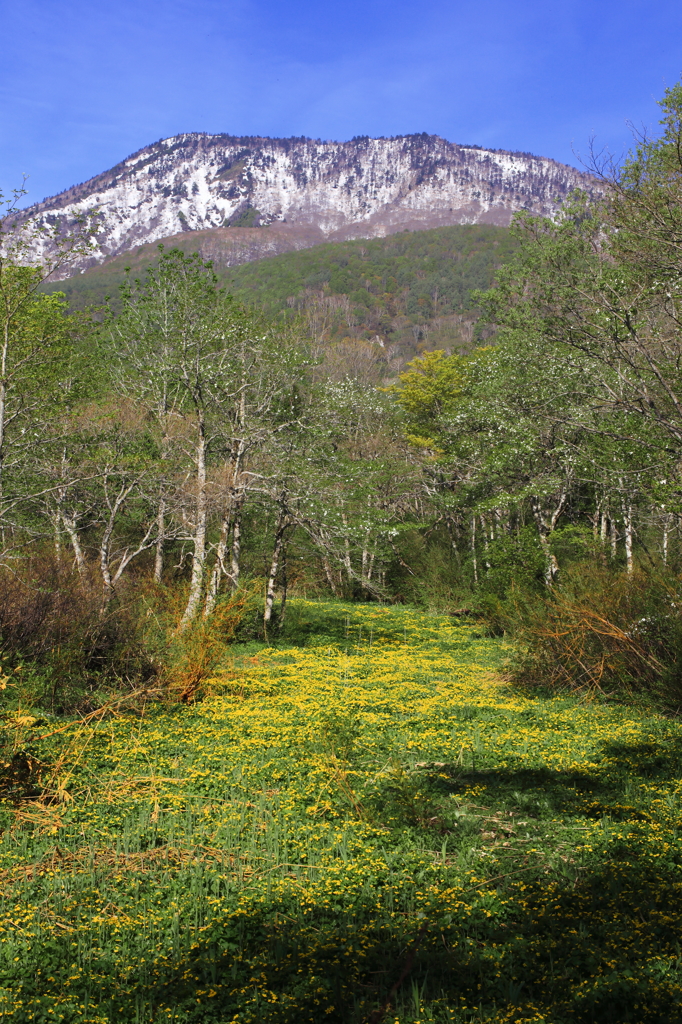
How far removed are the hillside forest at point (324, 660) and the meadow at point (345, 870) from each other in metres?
0.03

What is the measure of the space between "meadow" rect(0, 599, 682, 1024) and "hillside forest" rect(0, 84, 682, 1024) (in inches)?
1.3

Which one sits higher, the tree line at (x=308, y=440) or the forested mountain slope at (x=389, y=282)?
the forested mountain slope at (x=389, y=282)

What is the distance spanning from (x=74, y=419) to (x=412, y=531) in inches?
692

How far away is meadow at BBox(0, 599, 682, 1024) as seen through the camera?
379cm

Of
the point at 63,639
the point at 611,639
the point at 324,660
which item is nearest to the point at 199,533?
the point at 324,660

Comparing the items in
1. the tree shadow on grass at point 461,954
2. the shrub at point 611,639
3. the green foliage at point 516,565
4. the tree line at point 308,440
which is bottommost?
the tree shadow on grass at point 461,954

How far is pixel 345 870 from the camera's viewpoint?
5324 mm

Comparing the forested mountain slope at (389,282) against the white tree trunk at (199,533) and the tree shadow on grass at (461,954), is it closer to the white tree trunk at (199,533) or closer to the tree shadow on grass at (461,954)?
the white tree trunk at (199,533)

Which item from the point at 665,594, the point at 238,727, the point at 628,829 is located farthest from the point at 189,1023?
the point at 665,594

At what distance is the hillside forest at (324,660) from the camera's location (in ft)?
13.9

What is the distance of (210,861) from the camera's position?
5504mm

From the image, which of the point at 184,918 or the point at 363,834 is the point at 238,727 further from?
the point at 184,918

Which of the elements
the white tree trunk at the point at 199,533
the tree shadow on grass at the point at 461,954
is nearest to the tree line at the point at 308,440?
the white tree trunk at the point at 199,533

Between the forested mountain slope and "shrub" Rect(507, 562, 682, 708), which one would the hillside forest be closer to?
"shrub" Rect(507, 562, 682, 708)
